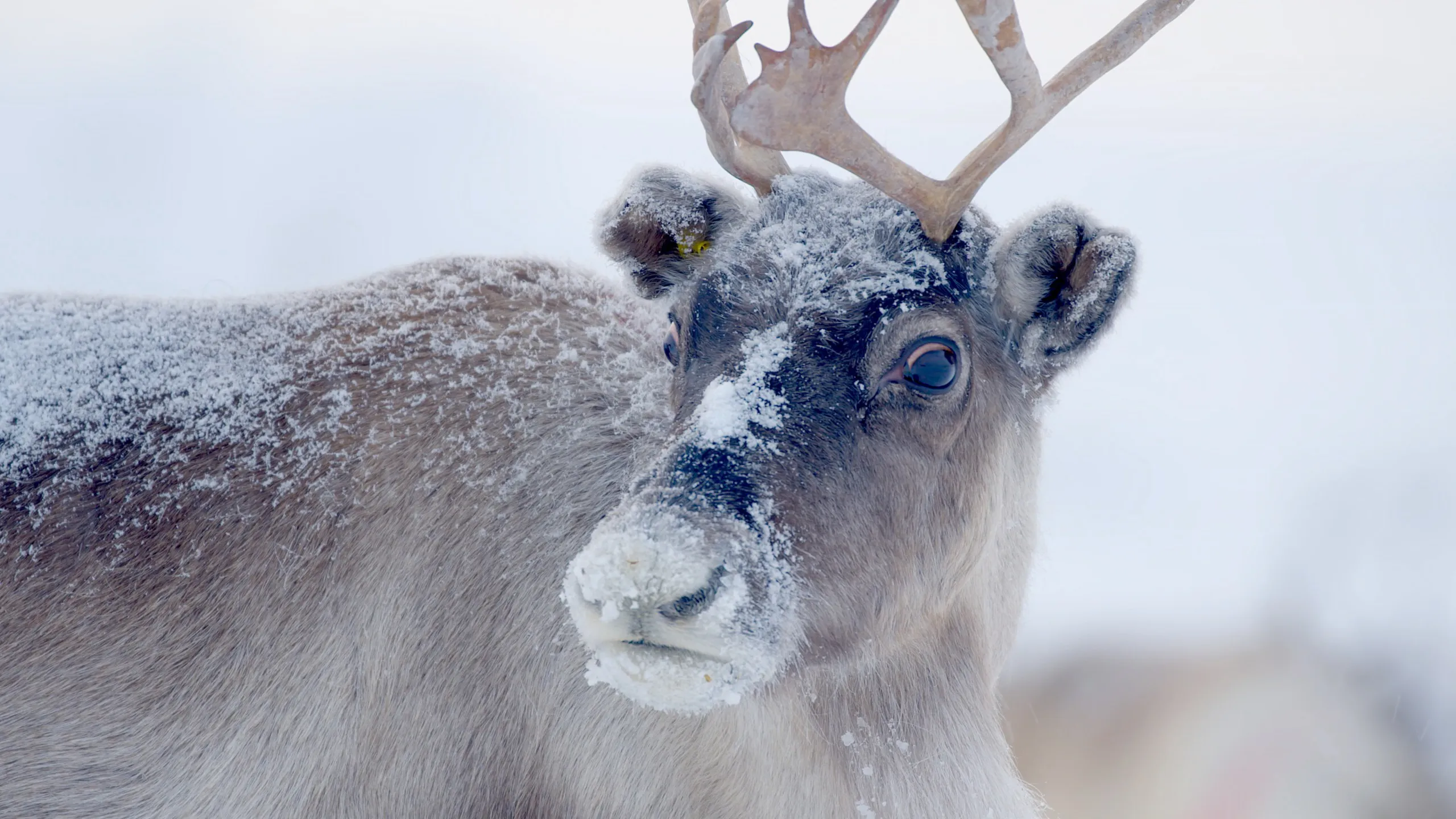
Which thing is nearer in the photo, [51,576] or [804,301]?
[804,301]

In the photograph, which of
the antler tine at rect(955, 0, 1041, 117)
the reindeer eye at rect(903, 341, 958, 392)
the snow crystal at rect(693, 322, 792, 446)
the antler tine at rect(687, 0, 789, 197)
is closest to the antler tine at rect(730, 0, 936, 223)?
the antler tine at rect(687, 0, 789, 197)

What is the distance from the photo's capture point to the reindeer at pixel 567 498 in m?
3.39

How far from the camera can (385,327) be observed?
14.1ft

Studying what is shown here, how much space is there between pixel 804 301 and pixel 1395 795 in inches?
279

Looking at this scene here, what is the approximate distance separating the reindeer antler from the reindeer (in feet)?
0.04

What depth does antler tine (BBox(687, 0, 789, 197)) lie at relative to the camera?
3.40 meters

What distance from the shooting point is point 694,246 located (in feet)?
13.9

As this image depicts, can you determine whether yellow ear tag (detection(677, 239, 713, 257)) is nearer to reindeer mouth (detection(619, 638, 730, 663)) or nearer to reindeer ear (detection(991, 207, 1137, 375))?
reindeer ear (detection(991, 207, 1137, 375))

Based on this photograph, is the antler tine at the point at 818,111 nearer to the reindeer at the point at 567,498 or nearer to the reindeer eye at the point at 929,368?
the reindeer at the point at 567,498

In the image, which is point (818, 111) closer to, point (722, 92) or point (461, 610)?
point (722, 92)

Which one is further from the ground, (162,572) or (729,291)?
(729,291)

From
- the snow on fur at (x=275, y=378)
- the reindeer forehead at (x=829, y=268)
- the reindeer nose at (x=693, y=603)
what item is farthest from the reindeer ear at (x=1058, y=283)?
the reindeer nose at (x=693, y=603)

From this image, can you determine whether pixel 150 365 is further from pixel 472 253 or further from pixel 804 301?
pixel 804 301

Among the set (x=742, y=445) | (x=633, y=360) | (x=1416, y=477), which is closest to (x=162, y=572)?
(x=633, y=360)
